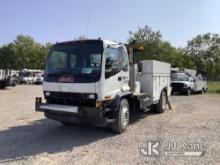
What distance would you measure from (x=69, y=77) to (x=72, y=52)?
802mm

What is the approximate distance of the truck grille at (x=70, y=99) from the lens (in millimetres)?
8438

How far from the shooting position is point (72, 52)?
898 cm

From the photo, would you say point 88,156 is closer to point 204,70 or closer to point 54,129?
point 54,129

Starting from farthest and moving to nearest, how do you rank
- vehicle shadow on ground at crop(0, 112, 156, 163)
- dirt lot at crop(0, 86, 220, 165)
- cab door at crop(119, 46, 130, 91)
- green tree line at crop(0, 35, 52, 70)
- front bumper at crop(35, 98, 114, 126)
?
green tree line at crop(0, 35, 52, 70), cab door at crop(119, 46, 130, 91), front bumper at crop(35, 98, 114, 126), vehicle shadow on ground at crop(0, 112, 156, 163), dirt lot at crop(0, 86, 220, 165)

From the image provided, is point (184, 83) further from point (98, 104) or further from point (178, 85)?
point (98, 104)

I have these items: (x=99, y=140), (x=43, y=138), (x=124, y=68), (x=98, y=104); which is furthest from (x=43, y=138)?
(x=124, y=68)

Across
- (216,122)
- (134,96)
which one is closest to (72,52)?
(134,96)

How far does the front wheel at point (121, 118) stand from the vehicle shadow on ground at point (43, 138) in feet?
0.98

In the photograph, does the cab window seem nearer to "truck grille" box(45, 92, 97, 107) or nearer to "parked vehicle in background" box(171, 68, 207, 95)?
"truck grille" box(45, 92, 97, 107)

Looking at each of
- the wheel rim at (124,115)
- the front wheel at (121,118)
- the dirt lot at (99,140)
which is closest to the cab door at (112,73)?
the front wheel at (121,118)

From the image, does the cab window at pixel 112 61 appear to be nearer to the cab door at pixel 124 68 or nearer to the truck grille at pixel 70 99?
the cab door at pixel 124 68

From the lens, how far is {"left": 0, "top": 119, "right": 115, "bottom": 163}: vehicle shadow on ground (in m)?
7.46

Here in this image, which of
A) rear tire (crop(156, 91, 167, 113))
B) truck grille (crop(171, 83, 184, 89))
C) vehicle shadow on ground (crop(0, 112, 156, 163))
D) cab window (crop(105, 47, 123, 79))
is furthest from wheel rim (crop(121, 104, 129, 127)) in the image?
truck grille (crop(171, 83, 184, 89))

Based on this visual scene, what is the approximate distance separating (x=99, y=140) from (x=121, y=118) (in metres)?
1.01
